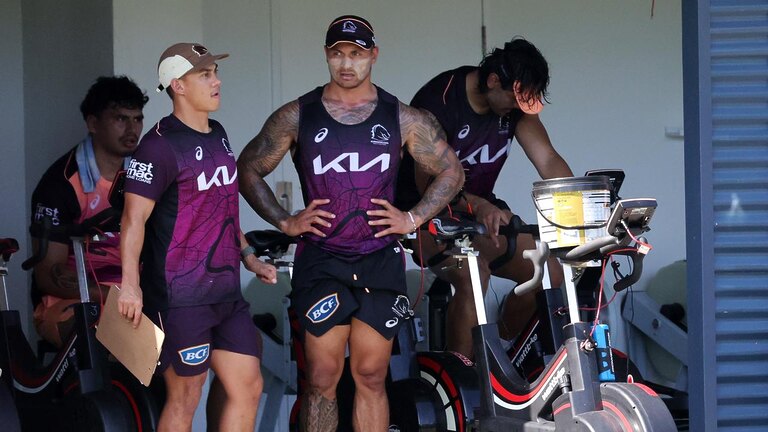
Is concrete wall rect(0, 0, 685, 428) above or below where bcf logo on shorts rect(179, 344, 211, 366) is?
above

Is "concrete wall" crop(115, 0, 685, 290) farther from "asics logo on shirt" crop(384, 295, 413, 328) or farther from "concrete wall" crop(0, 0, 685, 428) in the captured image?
"asics logo on shirt" crop(384, 295, 413, 328)

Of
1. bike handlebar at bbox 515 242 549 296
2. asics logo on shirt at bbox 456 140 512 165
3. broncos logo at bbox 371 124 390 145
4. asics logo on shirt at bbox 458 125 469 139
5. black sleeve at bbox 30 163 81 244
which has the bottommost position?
bike handlebar at bbox 515 242 549 296

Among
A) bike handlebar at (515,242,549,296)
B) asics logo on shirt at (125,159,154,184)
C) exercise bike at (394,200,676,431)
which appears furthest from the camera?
bike handlebar at (515,242,549,296)

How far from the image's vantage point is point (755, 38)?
4648 mm

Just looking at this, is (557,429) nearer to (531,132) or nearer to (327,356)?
(327,356)

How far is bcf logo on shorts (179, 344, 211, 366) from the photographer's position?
4.55m

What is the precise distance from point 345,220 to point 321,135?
351mm

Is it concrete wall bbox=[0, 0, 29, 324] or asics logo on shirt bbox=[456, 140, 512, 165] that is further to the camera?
concrete wall bbox=[0, 0, 29, 324]

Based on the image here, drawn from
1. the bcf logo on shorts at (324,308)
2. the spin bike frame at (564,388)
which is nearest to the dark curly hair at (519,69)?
the spin bike frame at (564,388)

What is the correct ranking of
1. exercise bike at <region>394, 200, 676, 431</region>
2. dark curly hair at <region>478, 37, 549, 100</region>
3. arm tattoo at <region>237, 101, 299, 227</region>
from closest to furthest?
exercise bike at <region>394, 200, 676, 431</region>
arm tattoo at <region>237, 101, 299, 227</region>
dark curly hair at <region>478, 37, 549, 100</region>

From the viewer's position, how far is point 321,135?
5090mm

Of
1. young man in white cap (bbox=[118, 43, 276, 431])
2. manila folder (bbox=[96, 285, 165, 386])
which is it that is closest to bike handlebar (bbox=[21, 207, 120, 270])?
young man in white cap (bbox=[118, 43, 276, 431])

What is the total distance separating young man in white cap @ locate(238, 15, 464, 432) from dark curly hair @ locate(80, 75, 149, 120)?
1.01m

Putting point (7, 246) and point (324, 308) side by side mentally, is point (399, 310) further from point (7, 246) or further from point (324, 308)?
point (7, 246)
